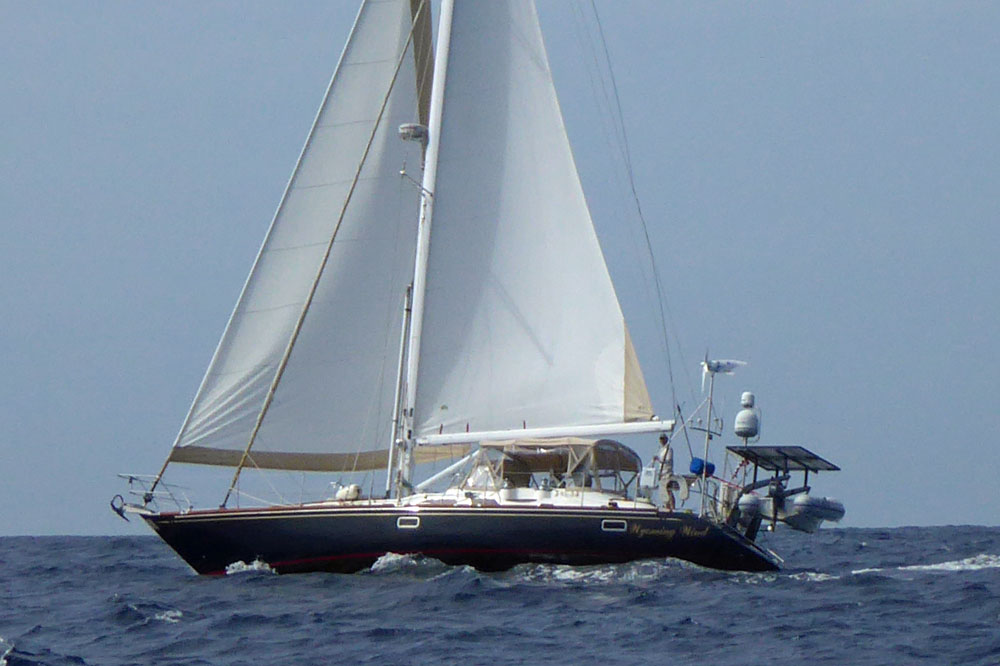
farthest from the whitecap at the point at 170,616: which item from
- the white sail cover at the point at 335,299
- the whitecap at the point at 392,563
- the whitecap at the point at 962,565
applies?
the whitecap at the point at 962,565

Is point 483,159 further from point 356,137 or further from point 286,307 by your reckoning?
point 286,307

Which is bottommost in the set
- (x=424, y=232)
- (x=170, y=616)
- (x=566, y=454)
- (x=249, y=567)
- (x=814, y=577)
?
(x=170, y=616)

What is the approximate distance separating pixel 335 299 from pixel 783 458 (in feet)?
40.8

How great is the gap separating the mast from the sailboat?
0.04m

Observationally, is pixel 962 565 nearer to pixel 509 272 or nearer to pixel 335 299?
pixel 509 272

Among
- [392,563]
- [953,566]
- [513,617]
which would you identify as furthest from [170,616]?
[953,566]

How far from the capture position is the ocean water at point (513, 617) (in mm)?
18703

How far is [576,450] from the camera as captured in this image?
91.2ft

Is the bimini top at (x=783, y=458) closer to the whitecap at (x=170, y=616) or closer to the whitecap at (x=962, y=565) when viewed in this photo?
the whitecap at (x=962, y=565)

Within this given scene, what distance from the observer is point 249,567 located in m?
27.4

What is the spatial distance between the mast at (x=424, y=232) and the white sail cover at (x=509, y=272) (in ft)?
0.42

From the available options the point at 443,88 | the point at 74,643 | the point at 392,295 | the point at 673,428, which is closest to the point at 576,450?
the point at 673,428

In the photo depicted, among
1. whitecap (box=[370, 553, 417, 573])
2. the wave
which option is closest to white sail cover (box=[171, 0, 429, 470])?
whitecap (box=[370, 553, 417, 573])

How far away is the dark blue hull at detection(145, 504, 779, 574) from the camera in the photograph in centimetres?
2609
